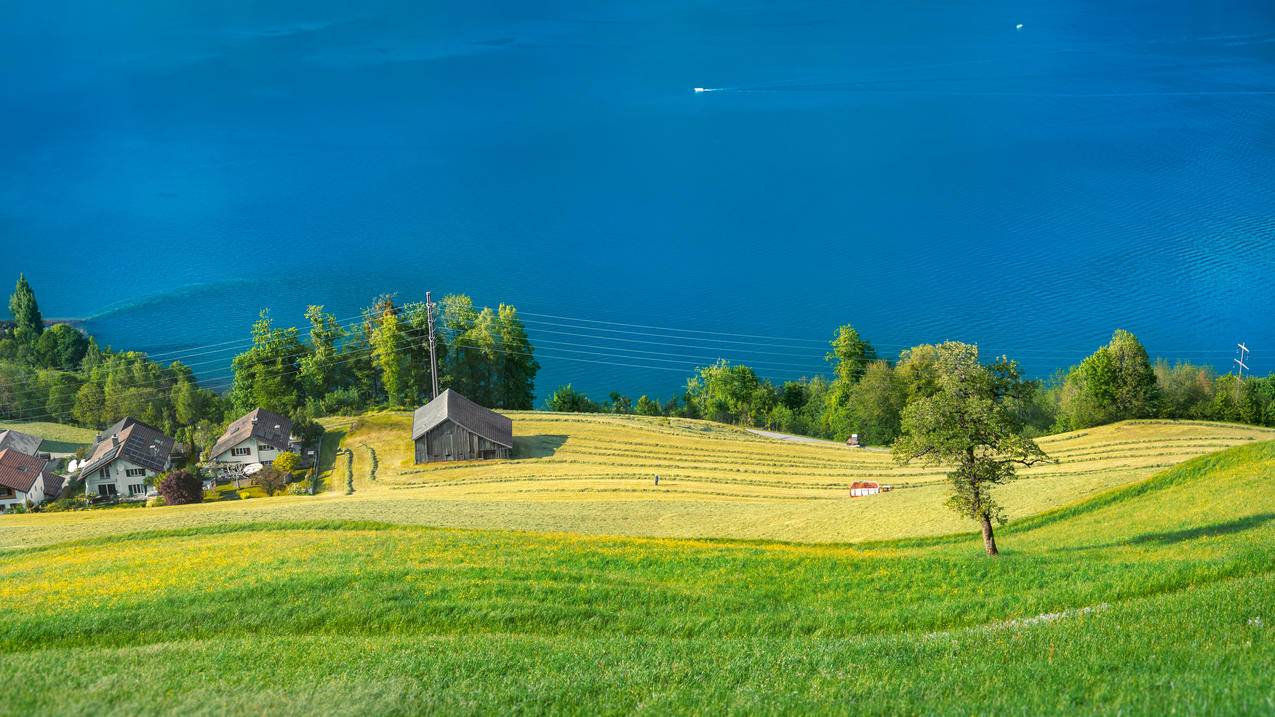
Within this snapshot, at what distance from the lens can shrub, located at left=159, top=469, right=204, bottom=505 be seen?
56094mm

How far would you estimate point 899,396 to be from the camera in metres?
70.9

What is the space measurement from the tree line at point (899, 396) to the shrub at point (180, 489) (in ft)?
89.9

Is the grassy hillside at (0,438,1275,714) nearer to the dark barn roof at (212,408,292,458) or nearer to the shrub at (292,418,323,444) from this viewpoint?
the dark barn roof at (212,408,292,458)

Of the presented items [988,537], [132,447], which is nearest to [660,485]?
[988,537]

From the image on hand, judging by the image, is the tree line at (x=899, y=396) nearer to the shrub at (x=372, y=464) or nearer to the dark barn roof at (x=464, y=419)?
the dark barn roof at (x=464, y=419)

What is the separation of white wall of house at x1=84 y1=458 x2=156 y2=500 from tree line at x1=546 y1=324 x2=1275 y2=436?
92.4ft

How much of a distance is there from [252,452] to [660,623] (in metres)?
49.3

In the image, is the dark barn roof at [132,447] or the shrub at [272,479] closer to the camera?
the shrub at [272,479]

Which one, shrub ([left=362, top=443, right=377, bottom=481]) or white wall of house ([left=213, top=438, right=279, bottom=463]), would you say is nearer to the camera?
shrub ([left=362, top=443, right=377, bottom=481])

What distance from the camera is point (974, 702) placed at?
50.6 ft

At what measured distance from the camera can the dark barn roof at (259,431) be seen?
6450 cm

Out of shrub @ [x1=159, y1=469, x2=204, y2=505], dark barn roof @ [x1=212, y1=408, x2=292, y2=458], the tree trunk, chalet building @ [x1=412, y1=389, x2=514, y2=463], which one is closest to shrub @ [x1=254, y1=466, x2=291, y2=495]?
dark barn roof @ [x1=212, y1=408, x2=292, y2=458]

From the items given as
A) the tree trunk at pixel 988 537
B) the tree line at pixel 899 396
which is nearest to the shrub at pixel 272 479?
the tree line at pixel 899 396

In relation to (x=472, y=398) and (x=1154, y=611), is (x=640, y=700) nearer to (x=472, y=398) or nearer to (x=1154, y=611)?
(x=1154, y=611)
